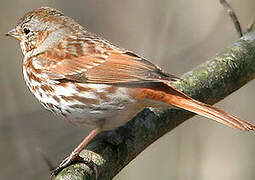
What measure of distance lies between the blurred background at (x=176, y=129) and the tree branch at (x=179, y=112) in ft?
4.78

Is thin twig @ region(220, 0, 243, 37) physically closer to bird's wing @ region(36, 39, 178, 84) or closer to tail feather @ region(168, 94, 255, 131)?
bird's wing @ region(36, 39, 178, 84)

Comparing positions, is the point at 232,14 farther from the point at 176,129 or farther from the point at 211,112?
the point at 176,129

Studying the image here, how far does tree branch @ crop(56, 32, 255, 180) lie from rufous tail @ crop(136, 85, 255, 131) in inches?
13.6

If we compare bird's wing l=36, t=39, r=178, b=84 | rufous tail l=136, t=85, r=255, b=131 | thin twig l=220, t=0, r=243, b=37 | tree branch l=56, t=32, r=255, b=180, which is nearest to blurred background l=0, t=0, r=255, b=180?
bird's wing l=36, t=39, r=178, b=84

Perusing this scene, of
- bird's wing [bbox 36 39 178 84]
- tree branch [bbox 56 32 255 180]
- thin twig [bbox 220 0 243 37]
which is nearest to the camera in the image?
tree branch [bbox 56 32 255 180]

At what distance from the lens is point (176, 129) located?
671 centimetres

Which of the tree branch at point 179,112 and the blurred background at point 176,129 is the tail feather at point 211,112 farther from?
the blurred background at point 176,129

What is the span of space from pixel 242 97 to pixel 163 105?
3.08m

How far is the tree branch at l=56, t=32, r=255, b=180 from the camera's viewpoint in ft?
12.4

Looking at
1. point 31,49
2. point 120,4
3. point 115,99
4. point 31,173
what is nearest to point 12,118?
point 31,173

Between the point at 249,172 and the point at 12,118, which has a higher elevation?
the point at 12,118

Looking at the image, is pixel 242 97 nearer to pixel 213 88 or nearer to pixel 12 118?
pixel 213 88

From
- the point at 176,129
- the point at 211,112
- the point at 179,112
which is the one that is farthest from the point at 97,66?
the point at 176,129

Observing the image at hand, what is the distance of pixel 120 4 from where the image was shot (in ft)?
27.5
